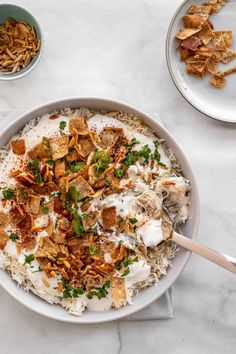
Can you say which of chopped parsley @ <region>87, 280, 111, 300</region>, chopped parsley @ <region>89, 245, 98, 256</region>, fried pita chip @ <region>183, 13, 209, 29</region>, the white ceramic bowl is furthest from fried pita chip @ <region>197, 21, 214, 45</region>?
chopped parsley @ <region>87, 280, 111, 300</region>

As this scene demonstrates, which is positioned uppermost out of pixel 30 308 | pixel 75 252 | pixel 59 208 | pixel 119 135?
pixel 119 135

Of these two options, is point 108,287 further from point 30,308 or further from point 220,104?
point 220,104

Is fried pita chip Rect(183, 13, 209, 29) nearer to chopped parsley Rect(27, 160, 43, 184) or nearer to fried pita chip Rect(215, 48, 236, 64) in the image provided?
fried pita chip Rect(215, 48, 236, 64)

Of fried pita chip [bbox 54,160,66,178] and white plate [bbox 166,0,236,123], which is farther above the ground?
white plate [bbox 166,0,236,123]

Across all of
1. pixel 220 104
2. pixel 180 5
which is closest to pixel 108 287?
pixel 220 104

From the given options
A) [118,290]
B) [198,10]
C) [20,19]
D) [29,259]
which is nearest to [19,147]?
[29,259]

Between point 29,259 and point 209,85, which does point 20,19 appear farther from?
point 29,259
